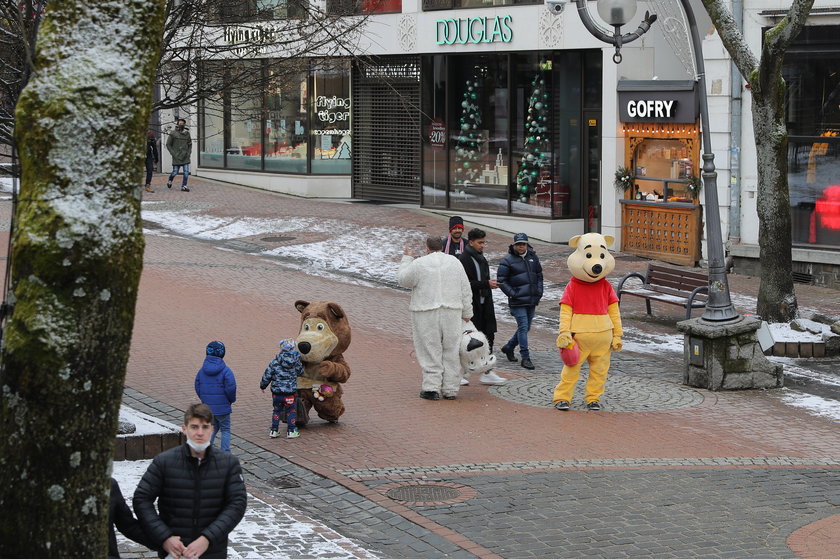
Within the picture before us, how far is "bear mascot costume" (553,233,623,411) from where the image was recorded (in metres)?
12.2

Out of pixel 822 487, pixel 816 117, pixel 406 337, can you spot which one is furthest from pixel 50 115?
pixel 816 117

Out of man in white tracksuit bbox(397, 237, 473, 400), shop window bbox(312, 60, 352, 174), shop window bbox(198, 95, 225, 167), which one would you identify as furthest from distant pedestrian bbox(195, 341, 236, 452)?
shop window bbox(198, 95, 225, 167)

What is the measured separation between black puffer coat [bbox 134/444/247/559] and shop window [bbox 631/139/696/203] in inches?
644

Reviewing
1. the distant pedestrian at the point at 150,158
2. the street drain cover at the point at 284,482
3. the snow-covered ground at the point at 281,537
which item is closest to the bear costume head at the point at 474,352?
the street drain cover at the point at 284,482

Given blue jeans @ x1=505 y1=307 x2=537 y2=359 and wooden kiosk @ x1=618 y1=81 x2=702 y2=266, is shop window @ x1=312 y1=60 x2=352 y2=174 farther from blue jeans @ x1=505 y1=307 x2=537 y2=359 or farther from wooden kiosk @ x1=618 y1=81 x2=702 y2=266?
blue jeans @ x1=505 y1=307 x2=537 y2=359

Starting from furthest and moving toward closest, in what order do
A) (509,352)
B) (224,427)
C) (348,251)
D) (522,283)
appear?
(348,251)
(509,352)
(522,283)
(224,427)

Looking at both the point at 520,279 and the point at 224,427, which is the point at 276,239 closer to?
the point at 520,279

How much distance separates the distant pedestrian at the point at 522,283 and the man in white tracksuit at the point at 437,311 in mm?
1575

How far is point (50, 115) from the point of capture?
5105 mm

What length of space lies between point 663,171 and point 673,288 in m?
5.56

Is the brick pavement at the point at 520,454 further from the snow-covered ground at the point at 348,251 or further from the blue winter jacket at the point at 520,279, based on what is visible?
the blue winter jacket at the point at 520,279

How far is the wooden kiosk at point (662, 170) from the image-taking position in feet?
71.5

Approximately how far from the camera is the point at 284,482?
10.1 meters

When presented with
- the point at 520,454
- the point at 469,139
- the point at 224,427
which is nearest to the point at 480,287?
the point at 520,454
